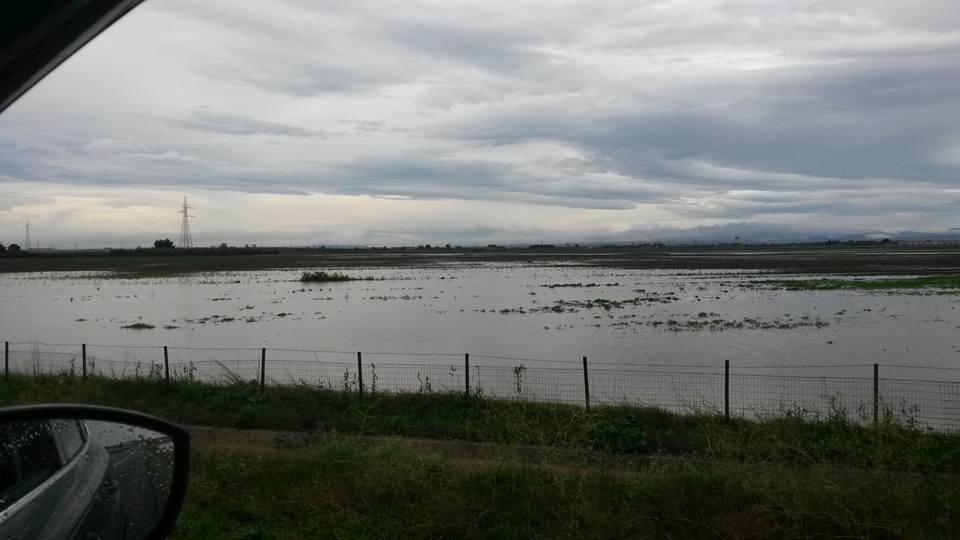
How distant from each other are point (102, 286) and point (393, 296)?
Result: 82.9 feet

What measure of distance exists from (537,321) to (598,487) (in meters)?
21.9

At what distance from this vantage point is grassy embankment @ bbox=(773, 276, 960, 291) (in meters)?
44.1

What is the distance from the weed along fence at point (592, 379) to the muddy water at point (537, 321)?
1.59 metres

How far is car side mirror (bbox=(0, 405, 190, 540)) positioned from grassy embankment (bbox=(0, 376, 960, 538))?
2.98 metres

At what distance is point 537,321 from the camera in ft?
93.9

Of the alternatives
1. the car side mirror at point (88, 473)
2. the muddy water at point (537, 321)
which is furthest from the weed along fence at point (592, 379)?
the car side mirror at point (88, 473)

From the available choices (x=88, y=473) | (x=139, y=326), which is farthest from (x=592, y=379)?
(x=139, y=326)

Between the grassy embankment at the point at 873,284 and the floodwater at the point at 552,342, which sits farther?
the grassy embankment at the point at 873,284

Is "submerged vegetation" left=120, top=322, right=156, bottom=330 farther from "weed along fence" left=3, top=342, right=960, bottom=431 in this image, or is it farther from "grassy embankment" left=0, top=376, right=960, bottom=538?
"grassy embankment" left=0, top=376, right=960, bottom=538

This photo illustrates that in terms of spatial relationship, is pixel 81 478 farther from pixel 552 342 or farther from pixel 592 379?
pixel 552 342

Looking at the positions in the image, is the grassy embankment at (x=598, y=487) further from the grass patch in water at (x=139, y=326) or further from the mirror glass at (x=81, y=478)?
the grass patch in water at (x=139, y=326)

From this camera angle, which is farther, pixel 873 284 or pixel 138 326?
pixel 873 284

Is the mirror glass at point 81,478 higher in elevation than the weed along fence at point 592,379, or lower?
higher

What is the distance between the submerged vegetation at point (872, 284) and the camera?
145ft
